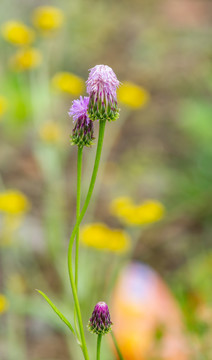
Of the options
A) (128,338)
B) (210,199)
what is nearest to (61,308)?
(128,338)

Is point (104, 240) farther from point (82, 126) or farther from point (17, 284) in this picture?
point (82, 126)

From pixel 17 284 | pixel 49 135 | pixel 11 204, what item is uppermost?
pixel 49 135

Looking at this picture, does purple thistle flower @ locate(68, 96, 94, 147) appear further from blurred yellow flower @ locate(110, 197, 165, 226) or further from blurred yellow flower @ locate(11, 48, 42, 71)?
blurred yellow flower @ locate(11, 48, 42, 71)

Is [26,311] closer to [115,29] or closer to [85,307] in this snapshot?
[85,307]

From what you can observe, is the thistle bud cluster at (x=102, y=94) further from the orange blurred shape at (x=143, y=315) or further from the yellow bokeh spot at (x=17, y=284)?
the yellow bokeh spot at (x=17, y=284)

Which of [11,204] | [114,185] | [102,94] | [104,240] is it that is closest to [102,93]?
[102,94]

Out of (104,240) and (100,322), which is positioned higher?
(104,240)

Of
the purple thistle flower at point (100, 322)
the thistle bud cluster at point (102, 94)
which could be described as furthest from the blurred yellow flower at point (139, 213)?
the thistle bud cluster at point (102, 94)
